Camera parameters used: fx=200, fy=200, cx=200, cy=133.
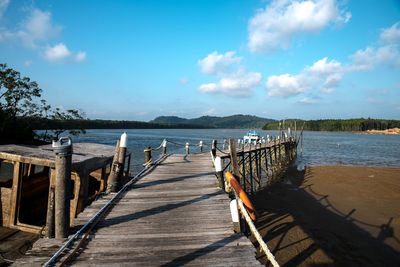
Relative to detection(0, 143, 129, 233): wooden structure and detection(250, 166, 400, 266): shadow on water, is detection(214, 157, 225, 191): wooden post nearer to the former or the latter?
detection(250, 166, 400, 266): shadow on water

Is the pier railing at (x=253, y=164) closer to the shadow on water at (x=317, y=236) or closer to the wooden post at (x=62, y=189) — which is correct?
the shadow on water at (x=317, y=236)

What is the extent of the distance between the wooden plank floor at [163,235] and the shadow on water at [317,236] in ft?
12.6

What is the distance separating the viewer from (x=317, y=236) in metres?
8.22

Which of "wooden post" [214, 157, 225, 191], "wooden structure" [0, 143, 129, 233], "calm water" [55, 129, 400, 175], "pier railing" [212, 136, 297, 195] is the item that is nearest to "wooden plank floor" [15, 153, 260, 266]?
"wooden post" [214, 157, 225, 191]

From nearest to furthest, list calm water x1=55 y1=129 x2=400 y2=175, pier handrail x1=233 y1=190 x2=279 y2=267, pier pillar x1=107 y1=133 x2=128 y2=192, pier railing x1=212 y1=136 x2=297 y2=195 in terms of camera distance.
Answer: pier handrail x1=233 y1=190 x2=279 y2=267, pier pillar x1=107 y1=133 x2=128 y2=192, pier railing x1=212 y1=136 x2=297 y2=195, calm water x1=55 y1=129 x2=400 y2=175

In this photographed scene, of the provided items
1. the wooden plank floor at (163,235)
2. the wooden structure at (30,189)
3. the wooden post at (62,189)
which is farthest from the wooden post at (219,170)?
the wooden structure at (30,189)

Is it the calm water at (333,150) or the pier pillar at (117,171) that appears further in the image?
the calm water at (333,150)

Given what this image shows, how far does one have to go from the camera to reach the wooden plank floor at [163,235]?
3045 millimetres

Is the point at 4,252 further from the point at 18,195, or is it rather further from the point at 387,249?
the point at 387,249

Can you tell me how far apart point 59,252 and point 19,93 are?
40987 mm

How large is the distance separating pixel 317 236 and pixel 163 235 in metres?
7.45

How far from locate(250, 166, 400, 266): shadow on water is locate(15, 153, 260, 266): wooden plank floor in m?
3.84

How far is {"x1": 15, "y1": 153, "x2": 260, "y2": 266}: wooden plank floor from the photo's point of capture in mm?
3045

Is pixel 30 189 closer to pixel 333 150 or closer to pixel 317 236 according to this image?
pixel 317 236
